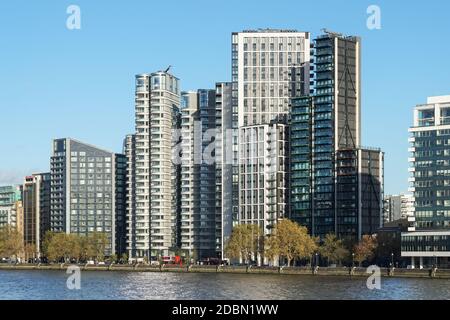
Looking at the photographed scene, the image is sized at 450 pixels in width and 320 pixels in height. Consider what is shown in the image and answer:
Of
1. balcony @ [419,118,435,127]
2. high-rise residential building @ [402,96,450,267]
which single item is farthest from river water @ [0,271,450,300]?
balcony @ [419,118,435,127]

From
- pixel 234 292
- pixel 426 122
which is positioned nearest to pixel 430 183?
pixel 426 122

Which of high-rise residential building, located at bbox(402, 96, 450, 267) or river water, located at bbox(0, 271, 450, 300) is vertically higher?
high-rise residential building, located at bbox(402, 96, 450, 267)

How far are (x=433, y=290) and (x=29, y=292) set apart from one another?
49.6 m

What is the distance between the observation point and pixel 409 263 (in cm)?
19888

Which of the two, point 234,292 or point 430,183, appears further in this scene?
point 430,183

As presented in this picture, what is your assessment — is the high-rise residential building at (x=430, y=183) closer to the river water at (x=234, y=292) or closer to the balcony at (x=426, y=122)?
the balcony at (x=426, y=122)

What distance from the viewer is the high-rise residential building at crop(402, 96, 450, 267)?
192 m

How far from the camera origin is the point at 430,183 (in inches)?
7643

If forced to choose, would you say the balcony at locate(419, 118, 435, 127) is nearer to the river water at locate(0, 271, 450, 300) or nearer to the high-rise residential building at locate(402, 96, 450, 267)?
the high-rise residential building at locate(402, 96, 450, 267)

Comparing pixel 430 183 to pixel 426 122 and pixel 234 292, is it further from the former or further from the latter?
pixel 234 292

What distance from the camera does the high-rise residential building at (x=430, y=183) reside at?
19200 cm

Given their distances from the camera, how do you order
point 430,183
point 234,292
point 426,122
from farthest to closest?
point 426,122
point 430,183
point 234,292
